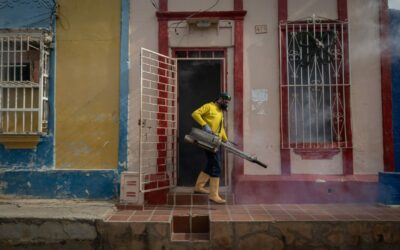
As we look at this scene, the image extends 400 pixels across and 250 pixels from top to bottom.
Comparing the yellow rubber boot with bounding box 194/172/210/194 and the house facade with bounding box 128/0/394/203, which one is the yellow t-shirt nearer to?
the house facade with bounding box 128/0/394/203

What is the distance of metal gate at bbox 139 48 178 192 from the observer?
21.7 feet

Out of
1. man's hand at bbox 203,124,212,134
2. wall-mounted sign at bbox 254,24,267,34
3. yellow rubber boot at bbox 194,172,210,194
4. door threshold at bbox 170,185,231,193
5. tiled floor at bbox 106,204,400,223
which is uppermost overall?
wall-mounted sign at bbox 254,24,267,34

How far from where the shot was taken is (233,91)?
681cm

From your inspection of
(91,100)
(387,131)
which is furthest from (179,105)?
(387,131)

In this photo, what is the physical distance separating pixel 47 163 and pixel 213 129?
3137 millimetres

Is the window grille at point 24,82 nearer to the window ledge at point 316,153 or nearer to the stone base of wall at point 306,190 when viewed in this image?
the stone base of wall at point 306,190

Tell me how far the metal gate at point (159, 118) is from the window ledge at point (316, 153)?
90.9 inches

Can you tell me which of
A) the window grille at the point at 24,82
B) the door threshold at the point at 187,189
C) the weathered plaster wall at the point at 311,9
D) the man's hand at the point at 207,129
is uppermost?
the weathered plaster wall at the point at 311,9

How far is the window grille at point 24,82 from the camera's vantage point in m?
6.65

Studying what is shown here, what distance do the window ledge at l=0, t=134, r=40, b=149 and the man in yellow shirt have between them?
3.02m

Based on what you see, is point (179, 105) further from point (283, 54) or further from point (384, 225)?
point (384, 225)

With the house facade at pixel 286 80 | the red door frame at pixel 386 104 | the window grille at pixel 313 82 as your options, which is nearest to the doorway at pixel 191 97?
the house facade at pixel 286 80

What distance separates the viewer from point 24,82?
664cm

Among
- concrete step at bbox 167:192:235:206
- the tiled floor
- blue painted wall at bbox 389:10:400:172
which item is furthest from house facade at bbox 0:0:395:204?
the tiled floor
